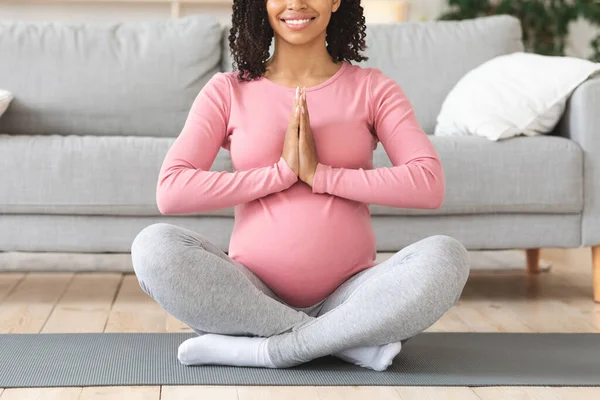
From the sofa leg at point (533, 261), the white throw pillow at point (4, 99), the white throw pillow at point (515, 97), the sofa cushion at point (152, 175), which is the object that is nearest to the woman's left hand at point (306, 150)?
the sofa cushion at point (152, 175)

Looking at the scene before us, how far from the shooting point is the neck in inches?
78.0

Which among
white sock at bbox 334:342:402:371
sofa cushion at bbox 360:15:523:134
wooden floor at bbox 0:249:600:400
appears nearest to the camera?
wooden floor at bbox 0:249:600:400

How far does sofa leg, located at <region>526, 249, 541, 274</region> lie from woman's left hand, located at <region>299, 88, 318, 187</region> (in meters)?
1.74

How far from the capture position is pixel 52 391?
5.60 ft

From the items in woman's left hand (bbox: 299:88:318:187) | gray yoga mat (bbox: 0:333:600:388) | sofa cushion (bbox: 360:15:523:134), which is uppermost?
woman's left hand (bbox: 299:88:318:187)

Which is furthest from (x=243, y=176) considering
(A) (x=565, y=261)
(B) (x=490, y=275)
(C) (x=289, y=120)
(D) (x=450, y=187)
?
(A) (x=565, y=261)

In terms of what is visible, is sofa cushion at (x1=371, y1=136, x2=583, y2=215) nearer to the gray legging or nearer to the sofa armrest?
the sofa armrest

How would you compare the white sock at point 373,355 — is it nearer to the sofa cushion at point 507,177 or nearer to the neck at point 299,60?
the neck at point 299,60

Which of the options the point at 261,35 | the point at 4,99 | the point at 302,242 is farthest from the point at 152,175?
the point at 302,242

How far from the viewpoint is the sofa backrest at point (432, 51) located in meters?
3.29

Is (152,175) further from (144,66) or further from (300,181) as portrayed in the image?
(300,181)

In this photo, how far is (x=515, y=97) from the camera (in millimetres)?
2936

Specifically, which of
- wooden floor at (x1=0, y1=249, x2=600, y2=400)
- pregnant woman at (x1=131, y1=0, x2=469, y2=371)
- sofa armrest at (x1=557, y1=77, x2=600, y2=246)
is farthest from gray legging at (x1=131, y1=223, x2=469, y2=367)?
sofa armrest at (x1=557, y1=77, x2=600, y2=246)

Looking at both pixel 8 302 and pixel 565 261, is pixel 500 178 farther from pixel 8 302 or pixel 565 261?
pixel 8 302
